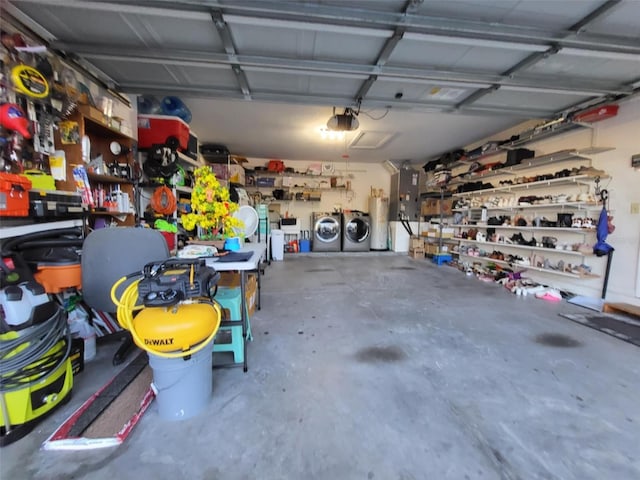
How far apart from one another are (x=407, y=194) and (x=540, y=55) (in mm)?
5005

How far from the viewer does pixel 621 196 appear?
10.2 ft

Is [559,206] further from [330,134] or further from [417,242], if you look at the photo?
[330,134]

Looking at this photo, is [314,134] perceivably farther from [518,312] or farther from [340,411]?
[340,411]

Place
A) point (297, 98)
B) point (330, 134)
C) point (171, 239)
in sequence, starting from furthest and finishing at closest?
point (330, 134), point (297, 98), point (171, 239)

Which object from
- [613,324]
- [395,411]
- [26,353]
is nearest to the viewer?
[26,353]

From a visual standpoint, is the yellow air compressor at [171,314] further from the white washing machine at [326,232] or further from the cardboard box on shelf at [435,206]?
the cardboard box on shelf at [435,206]

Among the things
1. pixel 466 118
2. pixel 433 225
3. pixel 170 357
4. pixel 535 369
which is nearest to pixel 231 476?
pixel 170 357

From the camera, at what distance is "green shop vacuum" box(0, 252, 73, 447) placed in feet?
3.80

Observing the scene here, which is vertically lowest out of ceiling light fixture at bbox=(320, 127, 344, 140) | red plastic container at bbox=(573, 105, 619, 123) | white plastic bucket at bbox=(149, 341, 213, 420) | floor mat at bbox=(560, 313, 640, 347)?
floor mat at bbox=(560, 313, 640, 347)

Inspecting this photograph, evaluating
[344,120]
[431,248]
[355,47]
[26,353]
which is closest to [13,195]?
[26,353]

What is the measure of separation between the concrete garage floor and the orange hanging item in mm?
1546

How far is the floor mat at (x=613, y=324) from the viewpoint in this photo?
235cm

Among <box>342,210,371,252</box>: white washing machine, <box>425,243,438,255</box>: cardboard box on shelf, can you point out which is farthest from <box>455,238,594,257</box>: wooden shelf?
<box>342,210,371,252</box>: white washing machine

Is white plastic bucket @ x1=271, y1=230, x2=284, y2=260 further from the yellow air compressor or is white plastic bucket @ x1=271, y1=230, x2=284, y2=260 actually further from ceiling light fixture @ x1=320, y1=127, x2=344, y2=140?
the yellow air compressor
